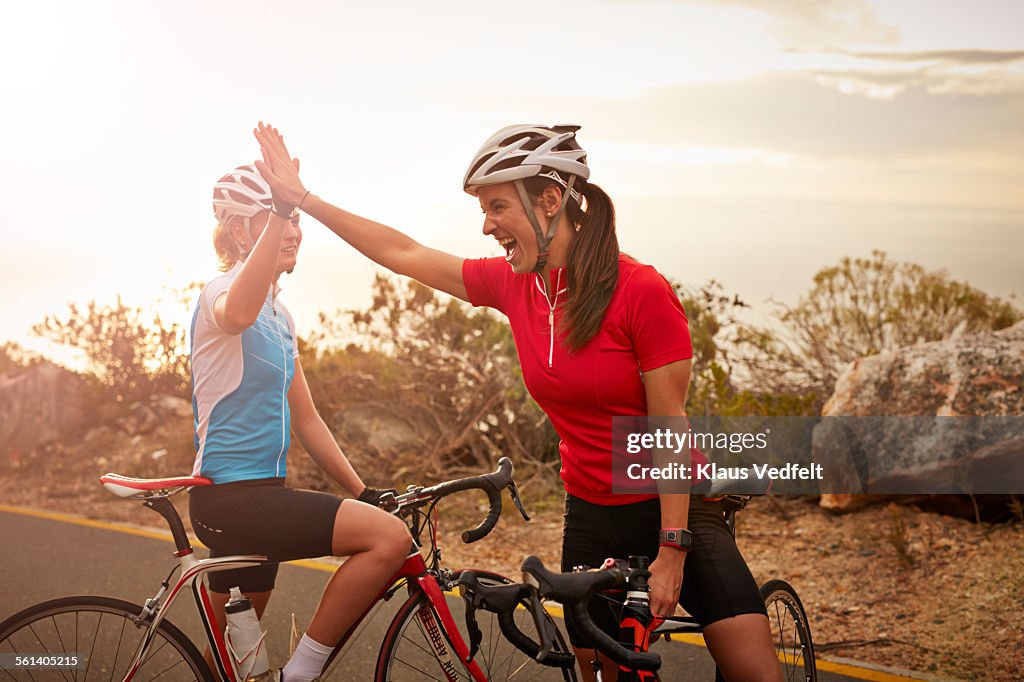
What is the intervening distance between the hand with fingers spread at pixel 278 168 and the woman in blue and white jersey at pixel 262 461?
0.04 m

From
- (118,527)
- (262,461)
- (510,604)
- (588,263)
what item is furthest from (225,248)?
(118,527)

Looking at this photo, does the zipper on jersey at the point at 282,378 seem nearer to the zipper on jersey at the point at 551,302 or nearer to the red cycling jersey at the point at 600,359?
the red cycling jersey at the point at 600,359

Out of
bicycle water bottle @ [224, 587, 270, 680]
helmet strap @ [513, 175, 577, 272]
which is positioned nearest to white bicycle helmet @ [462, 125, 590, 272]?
helmet strap @ [513, 175, 577, 272]

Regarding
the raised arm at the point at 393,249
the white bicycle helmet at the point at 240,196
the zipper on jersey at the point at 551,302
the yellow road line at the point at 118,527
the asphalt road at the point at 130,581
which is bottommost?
the asphalt road at the point at 130,581

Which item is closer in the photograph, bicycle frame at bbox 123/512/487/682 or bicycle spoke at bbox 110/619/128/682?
bicycle spoke at bbox 110/619/128/682

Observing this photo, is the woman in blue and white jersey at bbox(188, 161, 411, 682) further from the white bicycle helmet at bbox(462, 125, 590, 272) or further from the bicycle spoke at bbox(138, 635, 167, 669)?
the white bicycle helmet at bbox(462, 125, 590, 272)

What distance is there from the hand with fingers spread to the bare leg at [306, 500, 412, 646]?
1.06 meters

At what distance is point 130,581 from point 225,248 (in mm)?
4358

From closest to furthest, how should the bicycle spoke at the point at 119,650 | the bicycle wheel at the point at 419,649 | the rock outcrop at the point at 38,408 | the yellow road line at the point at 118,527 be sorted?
the bicycle spoke at the point at 119,650
the bicycle wheel at the point at 419,649
the yellow road line at the point at 118,527
the rock outcrop at the point at 38,408

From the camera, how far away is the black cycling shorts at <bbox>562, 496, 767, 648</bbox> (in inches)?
118

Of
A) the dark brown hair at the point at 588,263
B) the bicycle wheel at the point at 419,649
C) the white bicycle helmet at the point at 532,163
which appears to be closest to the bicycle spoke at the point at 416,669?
the bicycle wheel at the point at 419,649

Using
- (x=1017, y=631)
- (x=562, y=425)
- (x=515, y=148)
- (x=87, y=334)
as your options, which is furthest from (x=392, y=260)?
(x=87, y=334)

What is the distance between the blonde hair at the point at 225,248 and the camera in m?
3.94

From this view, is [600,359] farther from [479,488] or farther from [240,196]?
[240,196]
